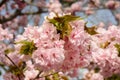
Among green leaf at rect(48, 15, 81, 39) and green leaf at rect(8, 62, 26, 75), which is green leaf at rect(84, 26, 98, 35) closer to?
green leaf at rect(48, 15, 81, 39)

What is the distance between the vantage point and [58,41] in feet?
6.02

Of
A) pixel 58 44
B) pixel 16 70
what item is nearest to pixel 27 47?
pixel 58 44

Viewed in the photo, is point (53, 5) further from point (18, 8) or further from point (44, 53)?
point (44, 53)

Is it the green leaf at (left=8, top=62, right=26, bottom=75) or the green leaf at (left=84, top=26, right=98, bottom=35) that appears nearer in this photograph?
the green leaf at (left=84, top=26, right=98, bottom=35)

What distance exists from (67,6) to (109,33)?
617 centimetres

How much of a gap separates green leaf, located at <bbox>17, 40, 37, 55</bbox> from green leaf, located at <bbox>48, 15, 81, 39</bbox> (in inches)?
7.9

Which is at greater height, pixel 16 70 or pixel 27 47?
pixel 27 47

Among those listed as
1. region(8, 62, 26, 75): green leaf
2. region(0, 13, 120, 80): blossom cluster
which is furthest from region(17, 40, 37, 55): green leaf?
region(8, 62, 26, 75): green leaf

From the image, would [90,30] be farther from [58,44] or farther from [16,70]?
[16,70]

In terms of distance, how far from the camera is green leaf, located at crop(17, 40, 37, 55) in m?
1.99

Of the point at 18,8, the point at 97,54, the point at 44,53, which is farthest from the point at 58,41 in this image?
the point at 18,8

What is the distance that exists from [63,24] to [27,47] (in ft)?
0.99

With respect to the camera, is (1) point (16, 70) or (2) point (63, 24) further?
(1) point (16, 70)

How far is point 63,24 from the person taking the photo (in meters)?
1.91
